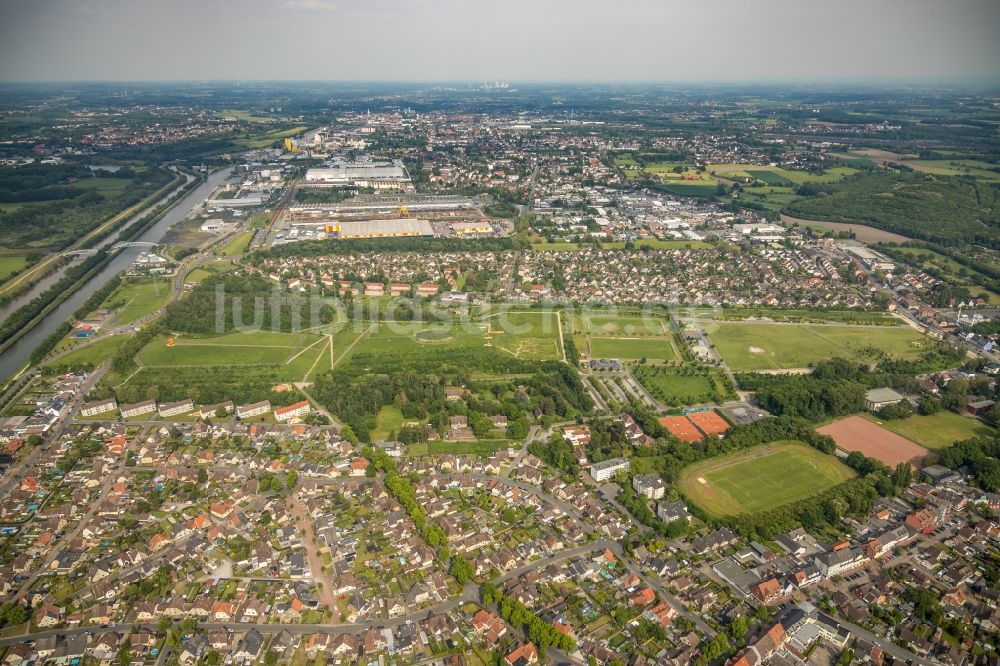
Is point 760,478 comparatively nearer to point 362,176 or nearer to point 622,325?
point 622,325

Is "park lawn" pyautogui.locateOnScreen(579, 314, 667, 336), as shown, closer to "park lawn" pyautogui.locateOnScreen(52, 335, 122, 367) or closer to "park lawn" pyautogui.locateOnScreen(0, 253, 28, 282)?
"park lawn" pyautogui.locateOnScreen(52, 335, 122, 367)

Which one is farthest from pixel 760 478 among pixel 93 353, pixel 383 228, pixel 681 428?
pixel 383 228

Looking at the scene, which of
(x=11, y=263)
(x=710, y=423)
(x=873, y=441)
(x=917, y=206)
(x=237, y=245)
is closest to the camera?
(x=873, y=441)

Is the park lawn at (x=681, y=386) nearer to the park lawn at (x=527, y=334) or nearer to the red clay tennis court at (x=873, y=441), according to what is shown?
the red clay tennis court at (x=873, y=441)

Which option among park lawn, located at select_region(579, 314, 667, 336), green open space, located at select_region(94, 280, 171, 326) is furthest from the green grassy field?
park lawn, located at select_region(579, 314, 667, 336)

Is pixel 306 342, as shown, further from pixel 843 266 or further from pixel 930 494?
pixel 843 266

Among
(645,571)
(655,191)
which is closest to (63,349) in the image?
(645,571)
